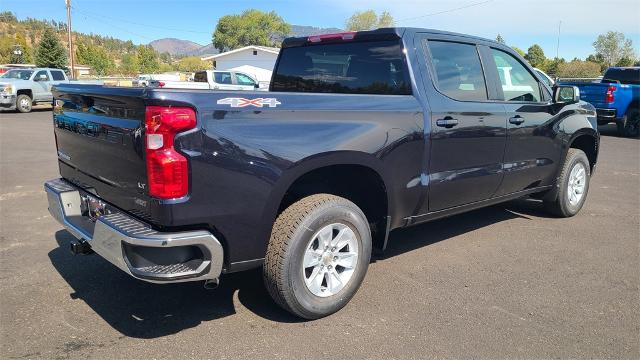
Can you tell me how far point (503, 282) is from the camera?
13.2 ft

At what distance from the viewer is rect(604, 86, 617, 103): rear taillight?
534 inches

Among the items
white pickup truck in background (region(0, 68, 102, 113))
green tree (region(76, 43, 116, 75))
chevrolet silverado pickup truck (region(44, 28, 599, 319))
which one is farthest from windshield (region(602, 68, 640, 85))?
green tree (region(76, 43, 116, 75))

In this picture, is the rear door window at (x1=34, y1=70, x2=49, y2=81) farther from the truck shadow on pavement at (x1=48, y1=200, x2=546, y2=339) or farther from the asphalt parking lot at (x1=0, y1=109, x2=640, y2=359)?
the truck shadow on pavement at (x1=48, y1=200, x2=546, y2=339)

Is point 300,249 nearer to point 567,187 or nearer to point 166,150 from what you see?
point 166,150

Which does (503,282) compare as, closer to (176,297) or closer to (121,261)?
(176,297)

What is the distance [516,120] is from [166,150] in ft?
10.8

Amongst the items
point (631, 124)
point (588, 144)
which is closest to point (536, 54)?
point (631, 124)

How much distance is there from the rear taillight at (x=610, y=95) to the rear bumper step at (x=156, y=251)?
45.6 ft

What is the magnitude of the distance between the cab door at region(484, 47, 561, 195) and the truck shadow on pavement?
1.41m

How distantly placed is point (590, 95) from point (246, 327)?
551 inches

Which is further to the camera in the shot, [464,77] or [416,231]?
[416,231]

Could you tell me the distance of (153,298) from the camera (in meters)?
3.65

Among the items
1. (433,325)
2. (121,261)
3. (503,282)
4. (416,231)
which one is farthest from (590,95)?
(121,261)

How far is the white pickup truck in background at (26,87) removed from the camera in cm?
1945
